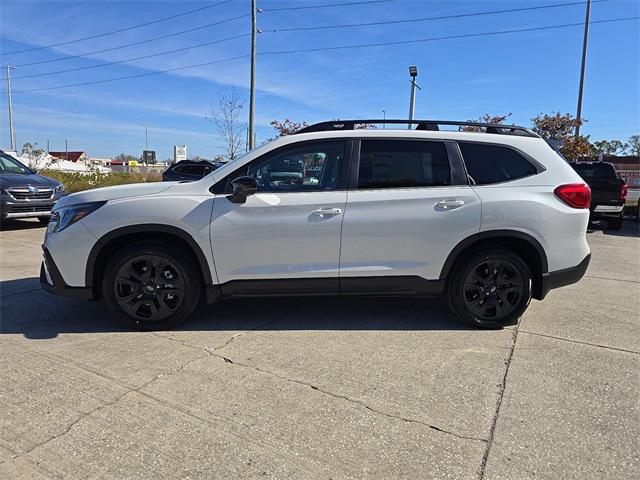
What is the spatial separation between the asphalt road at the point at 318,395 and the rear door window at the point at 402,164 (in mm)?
1352

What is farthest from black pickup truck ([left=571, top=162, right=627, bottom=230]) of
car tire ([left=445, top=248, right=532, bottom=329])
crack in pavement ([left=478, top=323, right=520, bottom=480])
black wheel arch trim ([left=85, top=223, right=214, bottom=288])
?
black wheel arch trim ([left=85, top=223, right=214, bottom=288])

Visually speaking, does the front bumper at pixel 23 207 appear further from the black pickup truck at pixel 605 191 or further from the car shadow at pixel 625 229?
the car shadow at pixel 625 229

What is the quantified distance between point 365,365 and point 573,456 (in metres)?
1.47

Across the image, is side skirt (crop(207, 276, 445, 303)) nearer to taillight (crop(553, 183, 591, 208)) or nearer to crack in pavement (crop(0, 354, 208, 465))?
crack in pavement (crop(0, 354, 208, 465))

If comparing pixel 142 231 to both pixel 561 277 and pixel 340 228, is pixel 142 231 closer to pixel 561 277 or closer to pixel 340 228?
pixel 340 228

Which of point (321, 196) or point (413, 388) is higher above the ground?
point (321, 196)

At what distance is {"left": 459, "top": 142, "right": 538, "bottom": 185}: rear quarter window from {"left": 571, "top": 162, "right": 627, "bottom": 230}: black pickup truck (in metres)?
A: 8.74

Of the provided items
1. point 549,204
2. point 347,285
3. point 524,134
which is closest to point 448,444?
point 347,285

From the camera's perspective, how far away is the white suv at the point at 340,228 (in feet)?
13.1

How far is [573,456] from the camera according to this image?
8.15 ft

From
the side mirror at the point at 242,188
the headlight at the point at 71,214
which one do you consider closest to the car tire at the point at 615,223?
the side mirror at the point at 242,188

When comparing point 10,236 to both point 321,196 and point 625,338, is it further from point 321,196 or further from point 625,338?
point 625,338

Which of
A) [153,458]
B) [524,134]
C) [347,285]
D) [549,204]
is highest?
[524,134]

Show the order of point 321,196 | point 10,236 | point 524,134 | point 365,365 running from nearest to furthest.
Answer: point 365,365 < point 321,196 < point 524,134 < point 10,236
